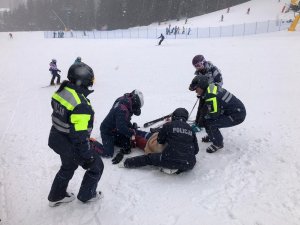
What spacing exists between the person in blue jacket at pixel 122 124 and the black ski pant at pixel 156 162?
0.70 metres

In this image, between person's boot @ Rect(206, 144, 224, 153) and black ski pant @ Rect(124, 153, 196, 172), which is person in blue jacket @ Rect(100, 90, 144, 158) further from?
person's boot @ Rect(206, 144, 224, 153)

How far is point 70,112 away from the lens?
3975mm

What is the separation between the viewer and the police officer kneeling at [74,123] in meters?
3.96

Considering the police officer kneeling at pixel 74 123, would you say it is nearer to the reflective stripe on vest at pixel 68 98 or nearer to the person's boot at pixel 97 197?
the reflective stripe on vest at pixel 68 98

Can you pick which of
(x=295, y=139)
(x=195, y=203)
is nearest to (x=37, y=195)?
(x=195, y=203)

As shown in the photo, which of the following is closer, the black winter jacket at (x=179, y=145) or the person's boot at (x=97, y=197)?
the person's boot at (x=97, y=197)

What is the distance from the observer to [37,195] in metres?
5.09

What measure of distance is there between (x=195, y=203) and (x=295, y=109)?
546cm

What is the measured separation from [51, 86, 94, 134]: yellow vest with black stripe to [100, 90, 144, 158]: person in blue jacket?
77.7 inches

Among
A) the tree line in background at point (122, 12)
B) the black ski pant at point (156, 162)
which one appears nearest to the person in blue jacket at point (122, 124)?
the black ski pant at point (156, 162)

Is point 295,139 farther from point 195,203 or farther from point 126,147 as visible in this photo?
point 126,147

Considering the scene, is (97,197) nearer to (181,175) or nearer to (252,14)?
(181,175)

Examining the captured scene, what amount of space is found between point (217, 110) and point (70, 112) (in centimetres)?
311

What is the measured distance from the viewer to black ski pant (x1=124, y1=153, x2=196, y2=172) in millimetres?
5191
